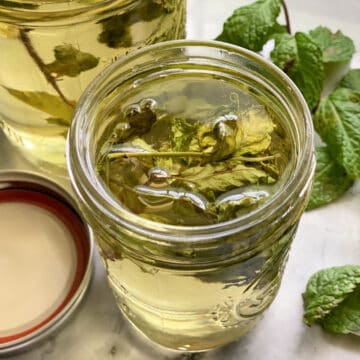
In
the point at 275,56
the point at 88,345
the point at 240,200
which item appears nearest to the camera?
the point at 240,200

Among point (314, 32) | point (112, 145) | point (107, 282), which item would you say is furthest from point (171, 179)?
point (314, 32)

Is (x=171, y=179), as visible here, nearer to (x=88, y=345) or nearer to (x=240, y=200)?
(x=240, y=200)

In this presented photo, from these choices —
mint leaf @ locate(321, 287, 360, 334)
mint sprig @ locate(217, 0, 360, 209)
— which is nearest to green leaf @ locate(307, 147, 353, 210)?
mint sprig @ locate(217, 0, 360, 209)

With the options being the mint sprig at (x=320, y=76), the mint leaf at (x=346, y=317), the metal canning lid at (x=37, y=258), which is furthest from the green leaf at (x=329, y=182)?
the metal canning lid at (x=37, y=258)

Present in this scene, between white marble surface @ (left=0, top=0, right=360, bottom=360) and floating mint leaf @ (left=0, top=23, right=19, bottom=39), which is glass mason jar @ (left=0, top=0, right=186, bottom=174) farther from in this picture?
white marble surface @ (left=0, top=0, right=360, bottom=360)

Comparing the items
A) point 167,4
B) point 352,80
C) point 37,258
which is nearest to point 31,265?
point 37,258

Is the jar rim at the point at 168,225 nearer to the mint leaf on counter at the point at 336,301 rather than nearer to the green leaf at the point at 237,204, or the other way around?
Answer: the green leaf at the point at 237,204
